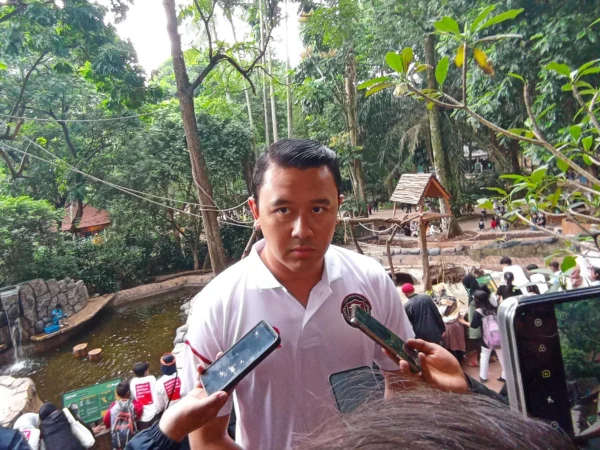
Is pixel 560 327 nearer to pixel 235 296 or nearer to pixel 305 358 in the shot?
pixel 305 358

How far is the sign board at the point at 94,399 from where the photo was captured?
175 inches

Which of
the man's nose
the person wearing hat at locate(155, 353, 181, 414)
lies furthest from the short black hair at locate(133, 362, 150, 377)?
the man's nose

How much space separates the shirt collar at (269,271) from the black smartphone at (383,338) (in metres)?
0.31

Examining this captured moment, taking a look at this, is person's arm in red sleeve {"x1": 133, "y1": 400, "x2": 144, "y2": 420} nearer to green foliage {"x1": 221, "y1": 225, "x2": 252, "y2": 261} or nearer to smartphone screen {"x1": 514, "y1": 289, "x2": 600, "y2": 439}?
smartphone screen {"x1": 514, "y1": 289, "x2": 600, "y2": 439}

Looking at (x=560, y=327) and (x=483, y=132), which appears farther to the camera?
(x=483, y=132)

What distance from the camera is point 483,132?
14086 mm

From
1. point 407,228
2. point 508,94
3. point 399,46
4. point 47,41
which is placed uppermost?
point 399,46

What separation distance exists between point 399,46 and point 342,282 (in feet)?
40.7

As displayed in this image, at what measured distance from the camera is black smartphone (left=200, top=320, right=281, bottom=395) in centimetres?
79

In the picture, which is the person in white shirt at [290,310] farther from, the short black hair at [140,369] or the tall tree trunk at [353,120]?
the tall tree trunk at [353,120]

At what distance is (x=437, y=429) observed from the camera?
41 cm

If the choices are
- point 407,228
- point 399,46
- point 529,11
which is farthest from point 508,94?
point 407,228

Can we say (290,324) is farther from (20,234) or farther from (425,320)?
(20,234)

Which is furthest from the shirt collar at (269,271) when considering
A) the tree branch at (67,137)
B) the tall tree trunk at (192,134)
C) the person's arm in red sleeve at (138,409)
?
the tree branch at (67,137)
